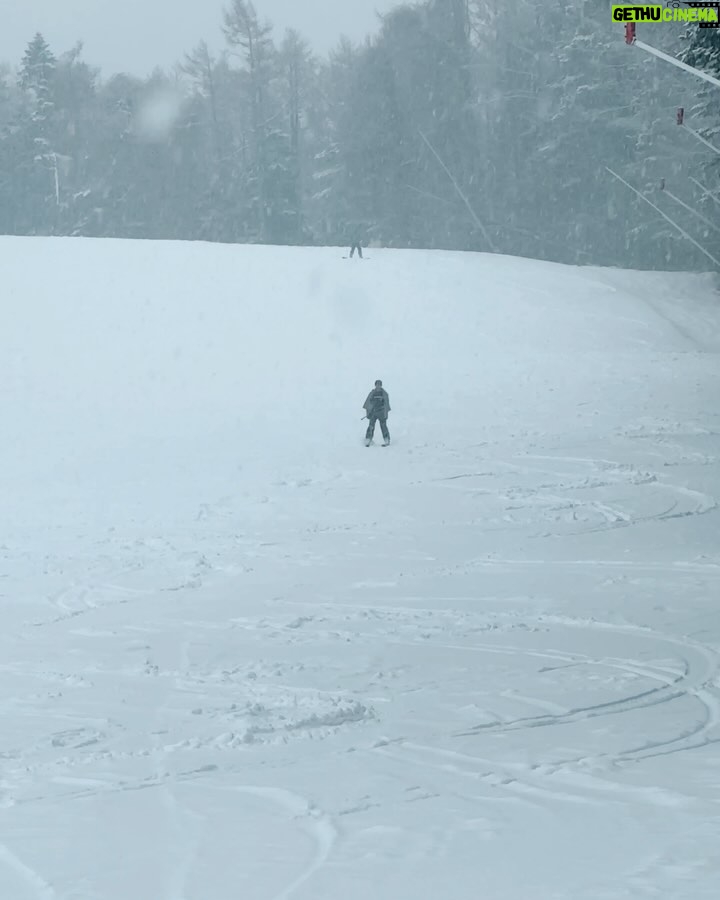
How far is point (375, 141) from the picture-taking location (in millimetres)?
58344

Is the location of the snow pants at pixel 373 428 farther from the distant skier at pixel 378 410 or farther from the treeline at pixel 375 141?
the treeline at pixel 375 141

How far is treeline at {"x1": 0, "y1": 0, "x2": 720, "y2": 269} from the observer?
53.5 meters

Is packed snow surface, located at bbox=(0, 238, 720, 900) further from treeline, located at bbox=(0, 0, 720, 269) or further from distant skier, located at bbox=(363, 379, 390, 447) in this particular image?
treeline, located at bbox=(0, 0, 720, 269)

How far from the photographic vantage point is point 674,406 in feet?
76.4

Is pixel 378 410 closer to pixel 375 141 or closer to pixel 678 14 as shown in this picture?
pixel 678 14

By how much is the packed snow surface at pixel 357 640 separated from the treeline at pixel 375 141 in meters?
29.3

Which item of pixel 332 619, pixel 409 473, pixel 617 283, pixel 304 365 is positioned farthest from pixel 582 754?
pixel 617 283

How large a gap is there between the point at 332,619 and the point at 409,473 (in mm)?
8026

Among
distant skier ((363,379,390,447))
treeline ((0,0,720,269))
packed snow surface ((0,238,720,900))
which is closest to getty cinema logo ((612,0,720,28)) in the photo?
packed snow surface ((0,238,720,900))

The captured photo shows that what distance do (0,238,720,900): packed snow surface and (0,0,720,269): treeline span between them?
29340 mm

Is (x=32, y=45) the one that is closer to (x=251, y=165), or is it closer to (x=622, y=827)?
(x=251, y=165)

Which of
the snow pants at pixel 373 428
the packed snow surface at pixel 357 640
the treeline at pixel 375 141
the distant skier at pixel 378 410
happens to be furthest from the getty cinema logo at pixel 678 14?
the treeline at pixel 375 141

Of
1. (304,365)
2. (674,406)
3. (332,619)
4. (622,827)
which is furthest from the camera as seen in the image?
(304,365)

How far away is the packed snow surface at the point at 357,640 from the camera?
5117 mm
